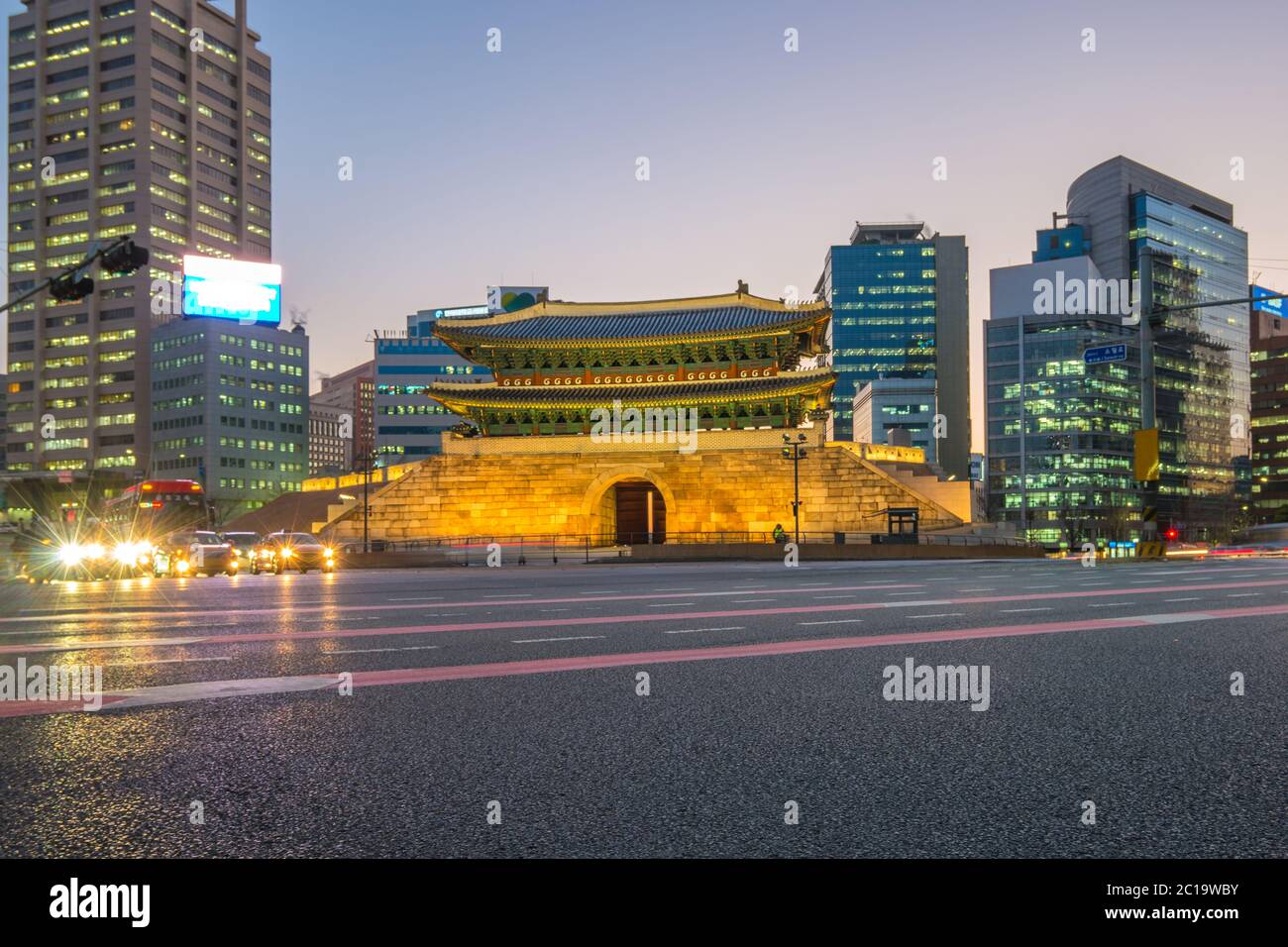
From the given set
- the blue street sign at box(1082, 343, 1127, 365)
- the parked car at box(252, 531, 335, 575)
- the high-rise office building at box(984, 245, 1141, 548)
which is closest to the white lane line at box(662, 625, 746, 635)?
the blue street sign at box(1082, 343, 1127, 365)

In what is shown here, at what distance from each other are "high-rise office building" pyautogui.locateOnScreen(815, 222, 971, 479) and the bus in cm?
12715

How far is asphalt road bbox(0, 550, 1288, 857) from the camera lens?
10.6 ft

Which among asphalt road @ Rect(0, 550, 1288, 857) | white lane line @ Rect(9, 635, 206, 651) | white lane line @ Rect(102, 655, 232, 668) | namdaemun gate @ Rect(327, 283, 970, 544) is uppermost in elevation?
namdaemun gate @ Rect(327, 283, 970, 544)

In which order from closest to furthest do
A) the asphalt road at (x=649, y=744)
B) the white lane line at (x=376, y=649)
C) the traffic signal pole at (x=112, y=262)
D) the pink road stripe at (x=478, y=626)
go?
1. the asphalt road at (x=649, y=744)
2. the white lane line at (x=376, y=649)
3. the pink road stripe at (x=478, y=626)
4. the traffic signal pole at (x=112, y=262)

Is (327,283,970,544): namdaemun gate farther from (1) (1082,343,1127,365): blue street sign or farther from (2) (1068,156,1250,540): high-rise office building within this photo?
(2) (1068,156,1250,540): high-rise office building

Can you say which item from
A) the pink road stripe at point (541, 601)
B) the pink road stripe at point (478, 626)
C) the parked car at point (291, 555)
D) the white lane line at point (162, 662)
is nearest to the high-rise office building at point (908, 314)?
the parked car at point (291, 555)

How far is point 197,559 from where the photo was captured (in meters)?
29.5

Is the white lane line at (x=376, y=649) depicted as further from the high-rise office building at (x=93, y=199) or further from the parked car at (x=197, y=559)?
the high-rise office building at (x=93, y=199)

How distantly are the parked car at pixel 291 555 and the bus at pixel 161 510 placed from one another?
12.5m

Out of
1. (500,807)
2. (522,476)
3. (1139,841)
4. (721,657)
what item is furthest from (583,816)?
(522,476)

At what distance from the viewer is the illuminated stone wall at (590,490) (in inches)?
2015

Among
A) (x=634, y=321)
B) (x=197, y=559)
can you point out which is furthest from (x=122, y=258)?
(x=634, y=321)
